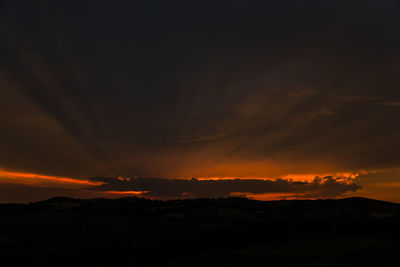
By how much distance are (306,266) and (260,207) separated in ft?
327

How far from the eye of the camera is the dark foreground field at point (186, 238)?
5503 cm

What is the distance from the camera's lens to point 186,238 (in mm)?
70875

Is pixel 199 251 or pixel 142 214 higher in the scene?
pixel 142 214

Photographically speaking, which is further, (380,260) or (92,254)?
(380,260)

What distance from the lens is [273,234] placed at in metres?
95.8

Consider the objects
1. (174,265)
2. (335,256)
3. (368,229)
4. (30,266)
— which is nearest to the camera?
(30,266)

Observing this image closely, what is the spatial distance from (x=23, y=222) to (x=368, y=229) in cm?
11121

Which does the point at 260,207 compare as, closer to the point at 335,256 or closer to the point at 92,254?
the point at 335,256

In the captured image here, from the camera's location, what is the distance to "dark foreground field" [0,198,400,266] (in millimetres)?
55031

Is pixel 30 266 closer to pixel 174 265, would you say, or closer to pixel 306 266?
pixel 174 265

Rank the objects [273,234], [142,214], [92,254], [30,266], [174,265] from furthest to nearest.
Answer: [142,214] < [273,234] < [174,265] < [92,254] < [30,266]

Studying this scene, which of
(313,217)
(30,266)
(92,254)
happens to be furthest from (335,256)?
(313,217)

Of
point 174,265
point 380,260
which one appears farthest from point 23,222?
point 380,260

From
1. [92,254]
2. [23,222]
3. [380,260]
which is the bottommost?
[380,260]
